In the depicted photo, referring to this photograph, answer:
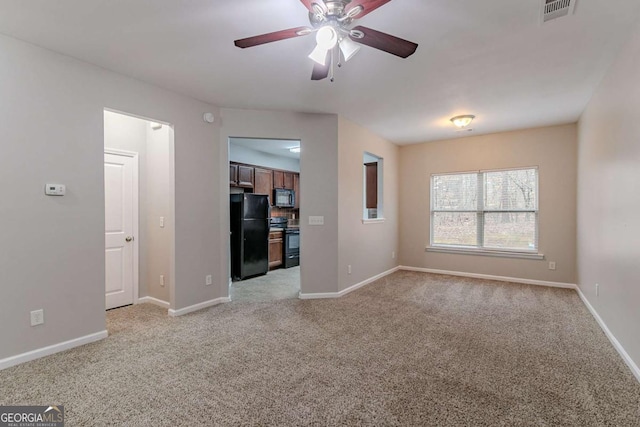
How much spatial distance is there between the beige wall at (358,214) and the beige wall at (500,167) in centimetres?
50

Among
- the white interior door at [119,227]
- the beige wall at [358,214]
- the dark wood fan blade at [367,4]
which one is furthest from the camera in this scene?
the beige wall at [358,214]

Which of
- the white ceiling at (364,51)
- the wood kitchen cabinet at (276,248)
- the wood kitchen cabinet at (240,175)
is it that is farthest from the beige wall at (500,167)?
the wood kitchen cabinet at (240,175)

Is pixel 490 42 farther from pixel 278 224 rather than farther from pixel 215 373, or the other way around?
pixel 278 224

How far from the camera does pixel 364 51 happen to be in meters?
2.56

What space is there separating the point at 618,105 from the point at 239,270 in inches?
208

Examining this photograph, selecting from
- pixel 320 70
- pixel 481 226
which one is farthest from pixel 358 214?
pixel 320 70

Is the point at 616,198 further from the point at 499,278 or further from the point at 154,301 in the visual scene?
the point at 154,301

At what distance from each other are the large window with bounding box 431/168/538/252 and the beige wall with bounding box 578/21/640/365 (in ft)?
3.87

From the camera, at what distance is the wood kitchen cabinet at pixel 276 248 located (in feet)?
20.3

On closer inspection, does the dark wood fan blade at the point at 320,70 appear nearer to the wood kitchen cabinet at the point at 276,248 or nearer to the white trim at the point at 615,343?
the white trim at the point at 615,343

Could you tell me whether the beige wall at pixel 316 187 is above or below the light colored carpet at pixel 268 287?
above

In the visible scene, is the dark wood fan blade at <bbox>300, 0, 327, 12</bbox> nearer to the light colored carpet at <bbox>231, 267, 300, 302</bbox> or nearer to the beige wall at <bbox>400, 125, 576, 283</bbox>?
the light colored carpet at <bbox>231, 267, 300, 302</bbox>

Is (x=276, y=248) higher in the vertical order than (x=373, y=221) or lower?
lower

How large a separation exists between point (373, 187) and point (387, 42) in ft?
13.1
